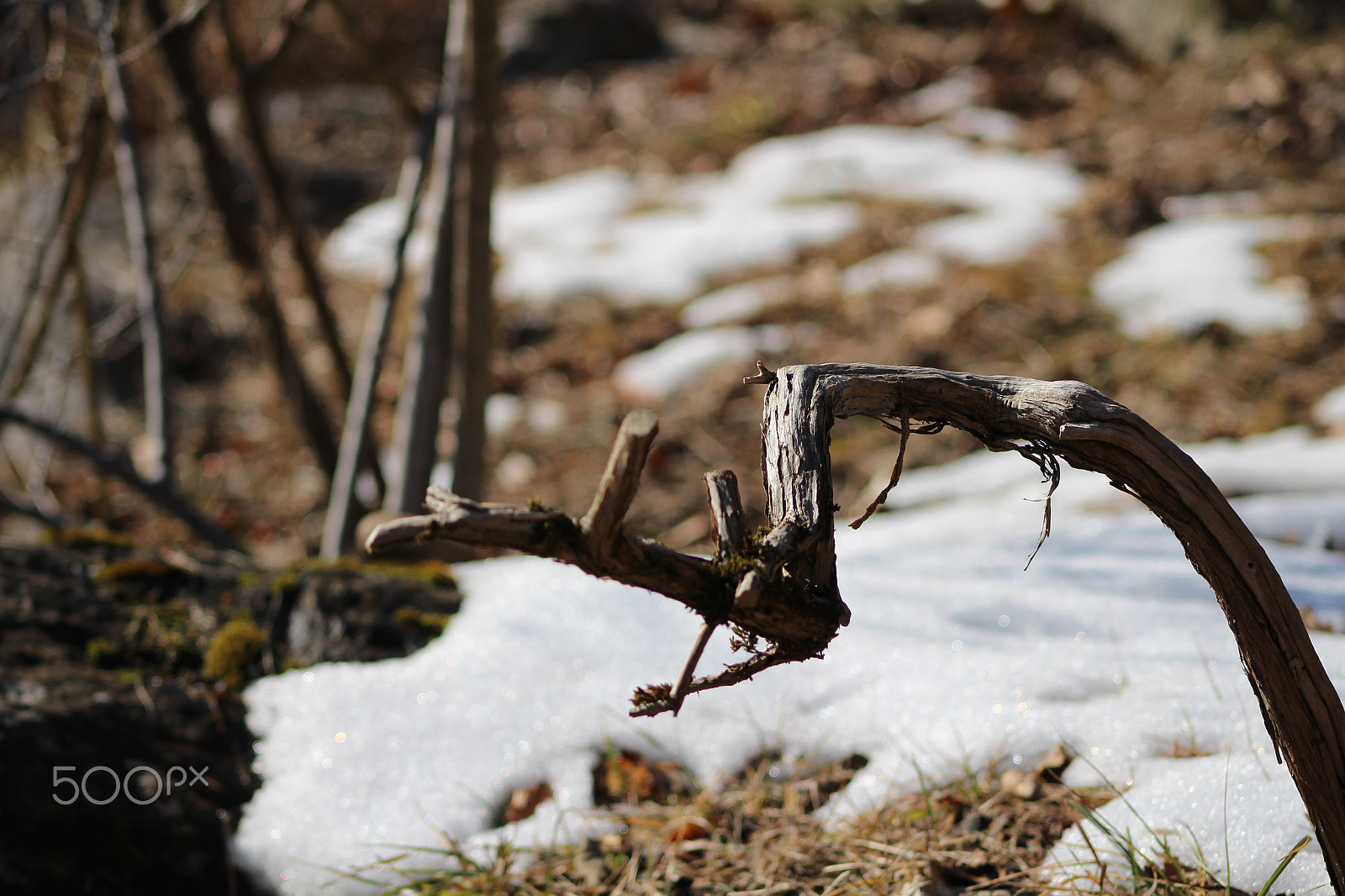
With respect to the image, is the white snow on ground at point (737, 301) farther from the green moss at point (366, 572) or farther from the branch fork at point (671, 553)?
the branch fork at point (671, 553)

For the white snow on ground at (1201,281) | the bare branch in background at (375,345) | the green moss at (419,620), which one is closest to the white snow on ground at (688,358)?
the white snow on ground at (1201,281)

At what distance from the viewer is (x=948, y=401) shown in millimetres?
990

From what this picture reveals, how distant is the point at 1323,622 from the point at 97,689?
2326 mm

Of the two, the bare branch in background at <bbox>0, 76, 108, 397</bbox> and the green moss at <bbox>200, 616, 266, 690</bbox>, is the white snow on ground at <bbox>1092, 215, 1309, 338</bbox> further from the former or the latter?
the bare branch in background at <bbox>0, 76, 108, 397</bbox>

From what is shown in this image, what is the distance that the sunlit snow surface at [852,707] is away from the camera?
1427 mm

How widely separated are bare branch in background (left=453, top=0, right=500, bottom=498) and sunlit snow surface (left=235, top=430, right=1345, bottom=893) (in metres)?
0.58

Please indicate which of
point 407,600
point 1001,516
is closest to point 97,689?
point 407,600

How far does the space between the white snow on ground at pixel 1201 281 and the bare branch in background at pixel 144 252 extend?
12.1 feet

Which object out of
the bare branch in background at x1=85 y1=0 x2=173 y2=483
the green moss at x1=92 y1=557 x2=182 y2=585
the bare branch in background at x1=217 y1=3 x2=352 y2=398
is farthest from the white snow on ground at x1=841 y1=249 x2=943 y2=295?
the green moss at x1=92 y1=557 x2=182 y2=585

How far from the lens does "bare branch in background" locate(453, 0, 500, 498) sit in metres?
2.39

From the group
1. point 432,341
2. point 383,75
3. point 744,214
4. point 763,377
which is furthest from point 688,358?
point 763,377

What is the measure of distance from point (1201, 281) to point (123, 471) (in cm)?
420

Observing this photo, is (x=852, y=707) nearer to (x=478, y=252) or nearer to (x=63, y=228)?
(x=478, y=252)

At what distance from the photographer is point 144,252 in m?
2.46
